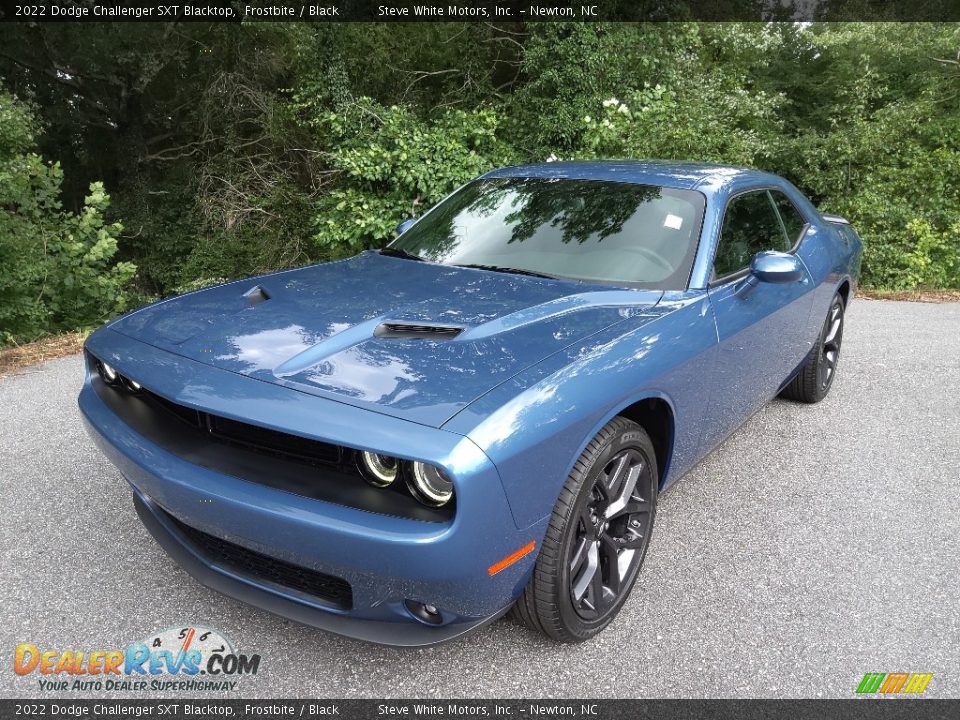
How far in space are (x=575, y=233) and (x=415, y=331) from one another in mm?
1089

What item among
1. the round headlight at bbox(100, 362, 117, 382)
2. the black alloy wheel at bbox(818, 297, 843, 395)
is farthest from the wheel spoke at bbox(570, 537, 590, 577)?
the black alloy wheel at bbox(818, 297, 843, 395)

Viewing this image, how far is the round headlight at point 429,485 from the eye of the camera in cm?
179

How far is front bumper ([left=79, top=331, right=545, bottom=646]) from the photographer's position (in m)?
1.70

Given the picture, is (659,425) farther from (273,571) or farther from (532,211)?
(273,571)

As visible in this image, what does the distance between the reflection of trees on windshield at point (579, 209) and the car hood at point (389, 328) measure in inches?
15.8

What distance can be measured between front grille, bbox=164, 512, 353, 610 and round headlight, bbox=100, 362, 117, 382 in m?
0.65

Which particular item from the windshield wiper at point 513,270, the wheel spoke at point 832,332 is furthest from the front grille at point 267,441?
the wheel spoke at point 832,332

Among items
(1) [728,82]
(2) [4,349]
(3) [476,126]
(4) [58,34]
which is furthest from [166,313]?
(4) [58,34]

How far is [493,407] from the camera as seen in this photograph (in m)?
1.80

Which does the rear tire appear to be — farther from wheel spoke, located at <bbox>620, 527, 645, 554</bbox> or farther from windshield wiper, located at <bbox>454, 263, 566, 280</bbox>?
wheel spoke, located at <bbox>620, 527, 645, 554</bbox>

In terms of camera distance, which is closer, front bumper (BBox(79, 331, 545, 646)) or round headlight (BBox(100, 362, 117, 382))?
front bumper (BBox(79, 331, 545, 646))

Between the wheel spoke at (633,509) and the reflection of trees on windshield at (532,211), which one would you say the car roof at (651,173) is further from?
the wheel spoke at (633,509)

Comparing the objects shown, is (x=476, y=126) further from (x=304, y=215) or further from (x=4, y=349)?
(x=4, y=349)

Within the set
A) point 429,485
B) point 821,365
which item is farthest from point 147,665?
point 821,365
